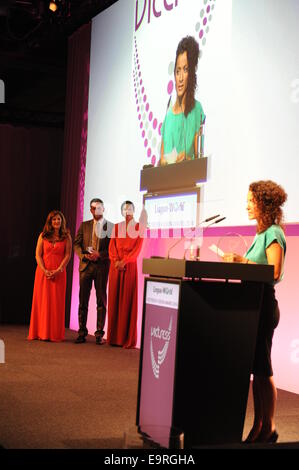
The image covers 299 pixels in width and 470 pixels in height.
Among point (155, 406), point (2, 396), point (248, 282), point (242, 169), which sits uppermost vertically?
point (242, 169)

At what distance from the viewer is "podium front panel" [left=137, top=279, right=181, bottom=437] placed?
3.28 m

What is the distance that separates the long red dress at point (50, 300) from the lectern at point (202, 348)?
4698mm

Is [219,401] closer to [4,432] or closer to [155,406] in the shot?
[155,406]

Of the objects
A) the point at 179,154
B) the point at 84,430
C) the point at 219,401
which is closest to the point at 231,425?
the point at 219,401

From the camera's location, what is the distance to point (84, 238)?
26.8ft

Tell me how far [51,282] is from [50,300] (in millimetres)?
201

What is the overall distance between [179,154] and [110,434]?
3.66 metres

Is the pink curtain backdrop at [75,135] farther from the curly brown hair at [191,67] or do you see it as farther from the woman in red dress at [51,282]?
the curly brown hair at [191,67]

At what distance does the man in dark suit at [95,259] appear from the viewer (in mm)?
8094

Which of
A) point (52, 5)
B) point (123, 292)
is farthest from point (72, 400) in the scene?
point (52, 5)

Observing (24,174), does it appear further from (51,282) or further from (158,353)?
(158,353)

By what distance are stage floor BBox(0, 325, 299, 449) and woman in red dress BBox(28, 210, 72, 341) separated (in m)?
0.53

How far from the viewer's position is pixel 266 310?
3570 mm

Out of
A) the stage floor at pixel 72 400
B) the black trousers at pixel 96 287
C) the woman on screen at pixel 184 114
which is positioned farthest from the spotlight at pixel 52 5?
the stage floor at pixel 72 400
